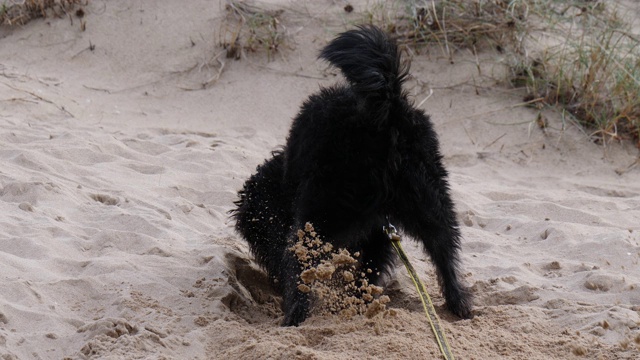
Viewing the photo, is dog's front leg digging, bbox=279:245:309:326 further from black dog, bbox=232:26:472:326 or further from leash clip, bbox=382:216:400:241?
leash clip, bbox=382:216:400:241

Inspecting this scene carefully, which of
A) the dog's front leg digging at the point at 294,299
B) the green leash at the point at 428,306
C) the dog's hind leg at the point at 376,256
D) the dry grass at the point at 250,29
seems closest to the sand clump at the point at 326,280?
the dog's front leg digging at the point at 294,299

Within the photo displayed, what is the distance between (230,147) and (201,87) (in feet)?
5.33

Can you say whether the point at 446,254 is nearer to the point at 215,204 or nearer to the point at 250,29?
the point at 215,204

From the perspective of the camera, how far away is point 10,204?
4.55m

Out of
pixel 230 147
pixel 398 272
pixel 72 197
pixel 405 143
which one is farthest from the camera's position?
pixel 230 147

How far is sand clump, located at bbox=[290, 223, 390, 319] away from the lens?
136 inches

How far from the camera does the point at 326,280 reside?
364 centimetres

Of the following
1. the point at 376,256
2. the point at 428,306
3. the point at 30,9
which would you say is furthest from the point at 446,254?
the point at 30,9

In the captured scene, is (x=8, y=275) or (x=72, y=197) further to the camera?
(x=72, y=197)

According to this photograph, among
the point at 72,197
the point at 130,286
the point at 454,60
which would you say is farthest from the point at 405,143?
the point at 454,60

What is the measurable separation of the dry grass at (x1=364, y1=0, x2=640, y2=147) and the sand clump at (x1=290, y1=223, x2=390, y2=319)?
12.6 feet

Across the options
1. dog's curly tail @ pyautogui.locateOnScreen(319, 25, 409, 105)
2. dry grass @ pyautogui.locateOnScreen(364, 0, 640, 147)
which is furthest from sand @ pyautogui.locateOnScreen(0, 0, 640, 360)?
dog's curly tail @ pyautogui.locateOnScreen(319, 25, 409, 105)

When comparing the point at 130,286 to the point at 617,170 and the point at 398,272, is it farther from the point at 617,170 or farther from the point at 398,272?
the point at 617,170

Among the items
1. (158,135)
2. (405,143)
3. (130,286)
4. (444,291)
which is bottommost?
(158,135)
